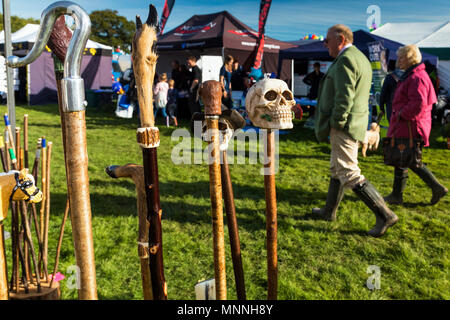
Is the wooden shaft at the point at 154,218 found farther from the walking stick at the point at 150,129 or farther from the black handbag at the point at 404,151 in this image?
the black handbag at the point at 404,151

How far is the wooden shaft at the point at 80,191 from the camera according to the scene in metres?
0.94

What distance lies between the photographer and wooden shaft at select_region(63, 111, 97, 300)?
0.94 metres

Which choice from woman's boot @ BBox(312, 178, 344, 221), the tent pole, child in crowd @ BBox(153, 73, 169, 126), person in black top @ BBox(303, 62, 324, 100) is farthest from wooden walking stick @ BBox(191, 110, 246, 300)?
person in black top @ BBox(303, 62, 324, 100)

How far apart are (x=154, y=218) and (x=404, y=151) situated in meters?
3.33

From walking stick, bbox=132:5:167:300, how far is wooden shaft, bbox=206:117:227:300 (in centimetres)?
19

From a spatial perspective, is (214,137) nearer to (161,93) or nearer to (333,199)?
(333,199)

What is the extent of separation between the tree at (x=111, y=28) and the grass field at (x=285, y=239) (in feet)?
120

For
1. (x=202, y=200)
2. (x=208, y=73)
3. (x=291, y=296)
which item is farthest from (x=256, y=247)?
(x=208, y=73)

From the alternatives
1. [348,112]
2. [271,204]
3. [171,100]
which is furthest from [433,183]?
[171,100]

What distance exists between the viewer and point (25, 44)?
13133 mm

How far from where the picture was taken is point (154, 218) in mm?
1109

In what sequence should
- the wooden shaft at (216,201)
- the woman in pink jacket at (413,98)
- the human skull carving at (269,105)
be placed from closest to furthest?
the wooden shaft at (216,201) → the human skull carving at (269,105) → the woman in pink jacket at (413,98)

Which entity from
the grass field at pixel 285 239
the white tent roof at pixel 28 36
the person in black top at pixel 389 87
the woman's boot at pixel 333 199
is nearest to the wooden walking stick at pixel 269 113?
the grass field at pixel 285 239

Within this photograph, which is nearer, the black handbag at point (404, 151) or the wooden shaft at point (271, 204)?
the wooden shaft at point (271, 204)
